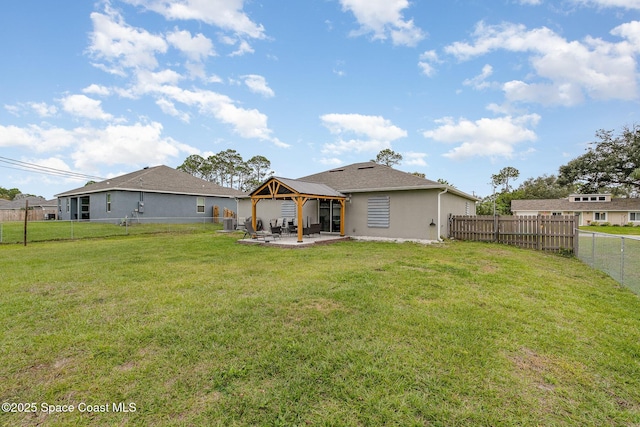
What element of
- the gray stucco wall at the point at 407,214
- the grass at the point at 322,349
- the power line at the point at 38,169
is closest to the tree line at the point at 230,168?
the power line at the point at 38,169

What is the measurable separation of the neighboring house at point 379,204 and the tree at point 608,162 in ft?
109

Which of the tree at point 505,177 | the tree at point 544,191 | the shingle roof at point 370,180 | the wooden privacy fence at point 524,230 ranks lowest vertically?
the wooden privacy fence at point 524,230

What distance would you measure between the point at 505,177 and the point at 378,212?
5492cm

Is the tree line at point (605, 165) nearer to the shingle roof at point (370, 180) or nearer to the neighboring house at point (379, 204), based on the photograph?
the shingle roof at point (370, 180)

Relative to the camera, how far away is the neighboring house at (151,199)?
64.3 ft

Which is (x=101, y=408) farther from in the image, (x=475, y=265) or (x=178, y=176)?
(x=178, y=176)

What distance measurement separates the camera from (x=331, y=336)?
3.26 m

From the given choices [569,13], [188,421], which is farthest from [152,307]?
[569,13]

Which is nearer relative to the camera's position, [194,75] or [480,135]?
[194,75]

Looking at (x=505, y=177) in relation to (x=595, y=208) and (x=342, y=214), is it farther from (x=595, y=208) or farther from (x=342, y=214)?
(x=342, y=214)

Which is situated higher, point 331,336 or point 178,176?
point 178,176

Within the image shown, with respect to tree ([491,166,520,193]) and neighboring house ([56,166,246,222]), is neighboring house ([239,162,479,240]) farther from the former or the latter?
tree ([491,166,520,193])

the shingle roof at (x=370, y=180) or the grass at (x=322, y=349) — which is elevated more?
the shingle roof at (x=370, y=180)

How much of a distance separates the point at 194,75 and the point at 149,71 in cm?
221
